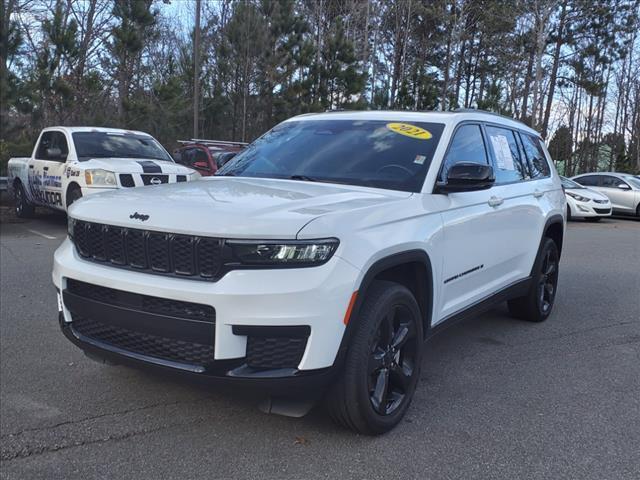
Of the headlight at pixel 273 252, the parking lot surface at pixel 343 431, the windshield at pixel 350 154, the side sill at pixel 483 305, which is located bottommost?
the parking lot surface at pixel 343 431

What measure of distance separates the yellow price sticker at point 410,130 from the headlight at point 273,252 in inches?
64.7

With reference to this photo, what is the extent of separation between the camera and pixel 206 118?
89.5ft

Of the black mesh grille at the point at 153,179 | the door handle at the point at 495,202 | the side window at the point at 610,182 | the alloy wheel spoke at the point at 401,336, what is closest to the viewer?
the alloy wheel spoke at the point at 401,336

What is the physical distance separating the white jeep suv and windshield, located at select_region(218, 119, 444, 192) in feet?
0.04

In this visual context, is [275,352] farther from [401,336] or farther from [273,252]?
[401,336]

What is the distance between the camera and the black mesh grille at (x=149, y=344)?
9.43ft

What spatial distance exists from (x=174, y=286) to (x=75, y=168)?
27.2 ft

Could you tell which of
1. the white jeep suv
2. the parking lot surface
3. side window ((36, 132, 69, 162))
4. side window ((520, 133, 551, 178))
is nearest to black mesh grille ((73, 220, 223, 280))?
the white jeep suv

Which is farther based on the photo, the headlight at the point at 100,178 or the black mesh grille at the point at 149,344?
the headlight at the point at 100,178

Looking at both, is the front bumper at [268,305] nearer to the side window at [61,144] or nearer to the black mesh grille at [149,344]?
the black mesh grille at [149,344]

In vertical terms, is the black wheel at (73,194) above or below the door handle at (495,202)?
below

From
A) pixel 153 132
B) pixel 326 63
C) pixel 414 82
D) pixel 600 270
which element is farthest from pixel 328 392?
pixel 414 82

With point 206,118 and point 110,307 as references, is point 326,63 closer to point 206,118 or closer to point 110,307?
point 206,118

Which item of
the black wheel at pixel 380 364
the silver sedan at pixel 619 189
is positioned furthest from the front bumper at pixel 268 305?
the silver sedan at pixel 619 189
